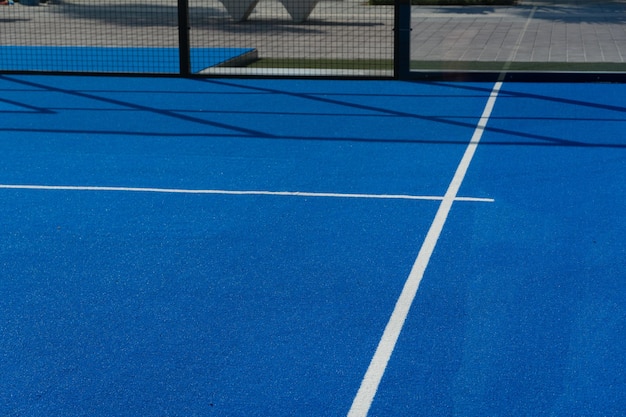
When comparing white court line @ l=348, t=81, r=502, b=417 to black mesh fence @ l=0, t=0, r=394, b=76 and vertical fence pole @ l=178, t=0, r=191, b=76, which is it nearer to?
vertical fence pole @ l=178, t=0, r=191, b=76

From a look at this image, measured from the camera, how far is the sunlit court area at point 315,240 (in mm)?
5438

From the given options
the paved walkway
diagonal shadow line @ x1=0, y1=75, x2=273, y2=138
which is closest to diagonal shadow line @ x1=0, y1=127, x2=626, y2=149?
diagonal shadow line @ x1=0, y1=75, x2=273, y2=138

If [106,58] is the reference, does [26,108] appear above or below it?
below

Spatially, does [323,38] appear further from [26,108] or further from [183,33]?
[26,108]

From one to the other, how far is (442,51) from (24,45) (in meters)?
8.38

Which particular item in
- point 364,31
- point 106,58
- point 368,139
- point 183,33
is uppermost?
point 183,33

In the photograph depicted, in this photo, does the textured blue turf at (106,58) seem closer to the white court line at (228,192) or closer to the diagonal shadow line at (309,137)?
the diagonal shadow line at (309,137)

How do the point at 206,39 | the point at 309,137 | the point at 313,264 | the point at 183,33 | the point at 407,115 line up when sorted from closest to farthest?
the point at 313,264 < the point at 309,137 < the point at 407,115 < the point at 183,33 < the point at 206,39

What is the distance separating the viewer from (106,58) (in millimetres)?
19172

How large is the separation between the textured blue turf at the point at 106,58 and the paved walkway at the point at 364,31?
114 cm

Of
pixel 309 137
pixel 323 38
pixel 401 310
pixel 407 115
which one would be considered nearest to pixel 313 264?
pixel 401 310

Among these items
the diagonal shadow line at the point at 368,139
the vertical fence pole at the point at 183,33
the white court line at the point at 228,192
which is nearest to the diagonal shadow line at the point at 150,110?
the diagonal shadow line at the point at 368,139

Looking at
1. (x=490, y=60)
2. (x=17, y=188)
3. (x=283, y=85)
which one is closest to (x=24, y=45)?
(x=283, y=85)

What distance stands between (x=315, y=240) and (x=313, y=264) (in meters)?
0.58
